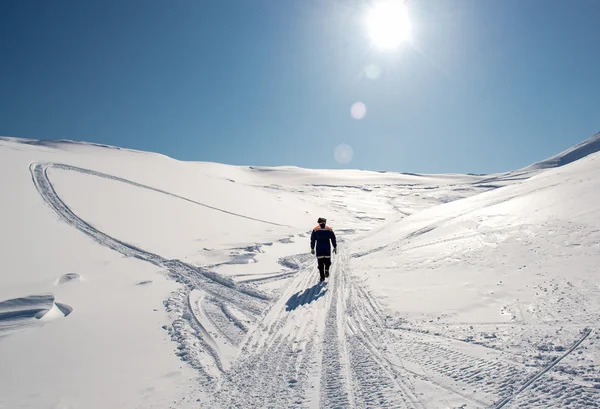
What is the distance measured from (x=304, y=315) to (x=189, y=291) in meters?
2.74

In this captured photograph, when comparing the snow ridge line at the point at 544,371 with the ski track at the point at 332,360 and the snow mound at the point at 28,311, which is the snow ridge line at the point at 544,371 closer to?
the ski track at the point at 332,360

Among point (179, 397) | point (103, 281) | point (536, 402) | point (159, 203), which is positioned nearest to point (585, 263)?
point (536, 402)

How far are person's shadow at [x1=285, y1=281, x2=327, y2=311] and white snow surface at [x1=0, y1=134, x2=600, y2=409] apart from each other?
0.05 metres

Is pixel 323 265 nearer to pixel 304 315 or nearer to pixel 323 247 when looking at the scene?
pixel 323 247

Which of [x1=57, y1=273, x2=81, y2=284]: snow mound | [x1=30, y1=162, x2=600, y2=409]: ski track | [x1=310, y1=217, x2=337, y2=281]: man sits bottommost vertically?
[x1=30, y1=162, x2=600, y2=409]: ski track

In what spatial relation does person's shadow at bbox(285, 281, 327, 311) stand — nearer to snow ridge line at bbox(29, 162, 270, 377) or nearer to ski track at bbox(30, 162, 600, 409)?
ski track at bbox(30, 162, 600, 409)

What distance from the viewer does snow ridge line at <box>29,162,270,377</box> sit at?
4520 millimetres

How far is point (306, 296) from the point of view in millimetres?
7109

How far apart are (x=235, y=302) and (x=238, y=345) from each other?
1.89m

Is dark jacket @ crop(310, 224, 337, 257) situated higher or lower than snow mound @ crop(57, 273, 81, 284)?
higher

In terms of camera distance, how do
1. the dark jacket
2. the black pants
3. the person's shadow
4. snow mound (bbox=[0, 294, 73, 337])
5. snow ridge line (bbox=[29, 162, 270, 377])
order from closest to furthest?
snow ridge line (bbox=[29, 162, 270, 377]) → snow mound (bbox=[0, 294, 73, 337]) → the person's shadow → the black pants → the dark jacket

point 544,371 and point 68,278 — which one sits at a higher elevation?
point 68,278

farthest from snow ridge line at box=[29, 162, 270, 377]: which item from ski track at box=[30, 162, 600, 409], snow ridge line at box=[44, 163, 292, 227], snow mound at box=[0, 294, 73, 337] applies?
snow ridge line at box=[44, 163, 292, 227]

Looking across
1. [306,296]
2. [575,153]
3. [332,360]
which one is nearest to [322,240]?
[306,296]
